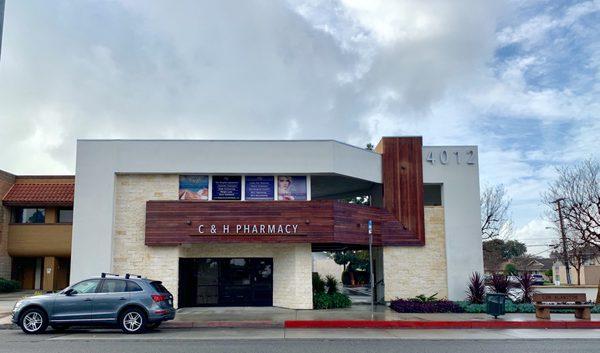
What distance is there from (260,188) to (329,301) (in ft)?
16.5

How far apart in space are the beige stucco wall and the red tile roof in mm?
9619

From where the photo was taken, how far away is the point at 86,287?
50.4 feet

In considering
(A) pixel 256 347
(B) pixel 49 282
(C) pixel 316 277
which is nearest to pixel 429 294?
(C) pixel 316 277

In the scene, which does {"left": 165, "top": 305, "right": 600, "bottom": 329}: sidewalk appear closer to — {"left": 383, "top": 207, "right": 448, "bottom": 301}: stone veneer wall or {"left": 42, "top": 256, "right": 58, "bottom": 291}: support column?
{"left": 383, "top": 207, "right": 448, "bottom": 301}: stone veneer wall

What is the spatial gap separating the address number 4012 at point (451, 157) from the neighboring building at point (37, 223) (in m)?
18.4

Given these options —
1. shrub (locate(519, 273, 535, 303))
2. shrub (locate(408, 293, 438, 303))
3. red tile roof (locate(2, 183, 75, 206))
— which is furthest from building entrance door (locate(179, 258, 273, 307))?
red tile roof (locate(2, 183, 75, 206))

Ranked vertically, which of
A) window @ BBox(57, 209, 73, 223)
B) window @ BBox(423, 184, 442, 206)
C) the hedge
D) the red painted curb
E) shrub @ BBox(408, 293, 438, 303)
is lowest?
the red painted curb

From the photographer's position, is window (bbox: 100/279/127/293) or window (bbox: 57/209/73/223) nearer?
window (bbox: 100/279/127/293)

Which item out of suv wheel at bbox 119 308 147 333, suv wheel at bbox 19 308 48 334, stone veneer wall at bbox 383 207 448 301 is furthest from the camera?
stone veneer wall at bbox 383 207 448 301

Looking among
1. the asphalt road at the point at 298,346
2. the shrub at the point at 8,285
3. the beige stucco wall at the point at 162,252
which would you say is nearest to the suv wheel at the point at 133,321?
the asphalt road at the point at 298,346

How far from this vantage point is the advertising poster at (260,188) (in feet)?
70.0

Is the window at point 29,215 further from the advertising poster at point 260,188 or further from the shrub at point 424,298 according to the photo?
the shrub at point 424,298

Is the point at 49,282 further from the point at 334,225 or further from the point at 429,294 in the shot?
the point at 429,294

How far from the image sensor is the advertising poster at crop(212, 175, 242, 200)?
2127cm
